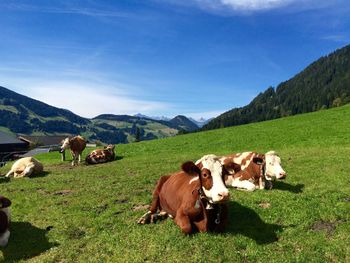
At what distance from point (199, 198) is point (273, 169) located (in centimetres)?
748

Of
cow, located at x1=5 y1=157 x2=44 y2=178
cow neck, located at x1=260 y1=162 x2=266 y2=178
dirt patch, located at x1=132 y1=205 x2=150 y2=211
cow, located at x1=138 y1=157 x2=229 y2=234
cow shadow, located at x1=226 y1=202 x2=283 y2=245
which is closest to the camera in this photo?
cow, located at x1=138 y1=157 x2=229 y2=234

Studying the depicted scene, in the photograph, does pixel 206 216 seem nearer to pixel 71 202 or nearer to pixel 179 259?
pixel 179 259

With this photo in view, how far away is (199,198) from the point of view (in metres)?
10.7

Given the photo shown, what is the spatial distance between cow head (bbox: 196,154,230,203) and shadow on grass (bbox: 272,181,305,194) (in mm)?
7337

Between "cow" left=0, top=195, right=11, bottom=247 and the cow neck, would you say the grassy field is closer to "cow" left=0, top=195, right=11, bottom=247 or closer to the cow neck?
"cow" left=0, top=195, right=11, bottom=247

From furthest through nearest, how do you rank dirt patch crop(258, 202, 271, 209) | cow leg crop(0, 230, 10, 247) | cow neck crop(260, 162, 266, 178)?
cow neck crop(260, 162, 266, 178)
dirt patch crop(258, 202, 271, 209)
cow leg crop(0, 230, 10, 247)

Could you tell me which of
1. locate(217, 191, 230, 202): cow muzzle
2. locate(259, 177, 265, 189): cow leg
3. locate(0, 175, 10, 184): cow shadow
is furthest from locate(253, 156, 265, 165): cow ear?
locate(0, 175, 10, 184): cow shadow

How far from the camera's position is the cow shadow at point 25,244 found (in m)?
11.3

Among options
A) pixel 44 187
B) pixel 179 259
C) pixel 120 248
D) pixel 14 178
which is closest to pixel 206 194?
pixel 179 259

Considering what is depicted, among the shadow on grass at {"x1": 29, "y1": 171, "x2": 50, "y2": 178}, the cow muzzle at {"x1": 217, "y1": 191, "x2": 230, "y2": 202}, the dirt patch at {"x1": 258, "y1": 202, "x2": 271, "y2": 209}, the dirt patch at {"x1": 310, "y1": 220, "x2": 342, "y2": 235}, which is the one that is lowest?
the shadow on grass at {"x1": 29, "y1": 171, "x2": 50, "y2": 178}

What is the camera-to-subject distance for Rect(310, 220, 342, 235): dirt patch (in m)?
11.1

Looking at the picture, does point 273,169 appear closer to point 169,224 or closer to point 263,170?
point 263,170

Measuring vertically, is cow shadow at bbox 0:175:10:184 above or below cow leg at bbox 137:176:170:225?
below

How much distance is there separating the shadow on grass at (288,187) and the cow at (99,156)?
22.0 metres
